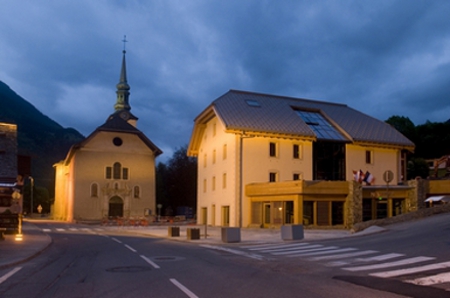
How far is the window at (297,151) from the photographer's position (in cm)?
4166

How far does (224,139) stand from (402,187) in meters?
15.4

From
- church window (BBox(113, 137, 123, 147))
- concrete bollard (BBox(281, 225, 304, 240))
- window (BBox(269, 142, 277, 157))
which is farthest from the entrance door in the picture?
church window (BBox(113, 137, 123, 147))

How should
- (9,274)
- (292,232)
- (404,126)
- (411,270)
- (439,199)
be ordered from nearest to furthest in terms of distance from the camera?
(411,270) < (9,274) < (292,232) < (439,199) < (404,126)

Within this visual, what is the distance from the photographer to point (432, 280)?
34.9 feet

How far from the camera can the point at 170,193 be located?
84.0 metres

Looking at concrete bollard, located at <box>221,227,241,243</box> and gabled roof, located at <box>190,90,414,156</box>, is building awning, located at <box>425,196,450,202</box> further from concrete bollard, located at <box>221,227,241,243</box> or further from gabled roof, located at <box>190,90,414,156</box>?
concrete bollard, located at <box>221,227,241,243</box>

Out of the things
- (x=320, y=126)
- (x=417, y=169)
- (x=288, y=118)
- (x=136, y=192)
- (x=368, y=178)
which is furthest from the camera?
(x=136, y=192)

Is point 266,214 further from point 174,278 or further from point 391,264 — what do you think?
point 174,278

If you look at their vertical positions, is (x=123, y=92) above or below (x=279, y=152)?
above

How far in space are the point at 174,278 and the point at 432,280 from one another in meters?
5.95

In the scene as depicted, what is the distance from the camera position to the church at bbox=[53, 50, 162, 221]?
6194 centimetres

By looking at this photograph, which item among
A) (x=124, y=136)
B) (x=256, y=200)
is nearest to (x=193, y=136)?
(x=256, y=200)

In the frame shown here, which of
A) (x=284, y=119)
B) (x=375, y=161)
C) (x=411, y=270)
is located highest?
(x=284, y=119)

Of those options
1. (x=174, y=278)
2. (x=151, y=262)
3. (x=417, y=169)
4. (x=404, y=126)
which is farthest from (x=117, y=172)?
(x=174, y=278)
